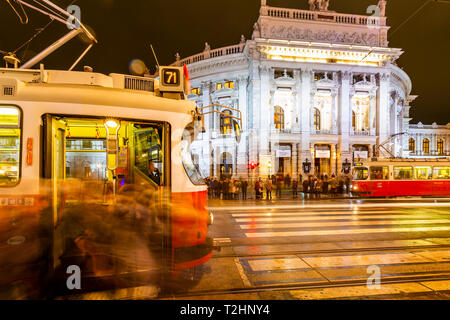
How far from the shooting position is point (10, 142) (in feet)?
12.4

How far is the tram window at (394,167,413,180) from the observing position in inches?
736

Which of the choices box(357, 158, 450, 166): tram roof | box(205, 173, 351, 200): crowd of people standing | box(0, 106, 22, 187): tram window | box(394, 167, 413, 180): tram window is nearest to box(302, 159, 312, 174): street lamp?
box(205, 173, 351, 200): crowd of people standing

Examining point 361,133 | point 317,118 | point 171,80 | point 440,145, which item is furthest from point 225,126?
point 440,145

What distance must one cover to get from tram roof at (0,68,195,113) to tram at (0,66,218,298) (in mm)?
14

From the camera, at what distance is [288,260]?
559 cm

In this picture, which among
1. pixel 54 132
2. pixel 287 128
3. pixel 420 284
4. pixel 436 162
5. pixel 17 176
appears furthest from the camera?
pixel 287 128

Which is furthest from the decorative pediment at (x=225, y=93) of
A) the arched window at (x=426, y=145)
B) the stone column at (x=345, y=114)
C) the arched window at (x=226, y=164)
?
the arched window at (x=426, y=145)

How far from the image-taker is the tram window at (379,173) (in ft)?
61.1

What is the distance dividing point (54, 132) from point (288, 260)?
5.28 m

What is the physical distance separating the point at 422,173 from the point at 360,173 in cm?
469

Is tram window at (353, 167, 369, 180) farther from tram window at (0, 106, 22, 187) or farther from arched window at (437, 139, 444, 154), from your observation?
arched window at (437, 139, 444, 154)

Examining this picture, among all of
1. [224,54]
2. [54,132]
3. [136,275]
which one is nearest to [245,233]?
[136,275]

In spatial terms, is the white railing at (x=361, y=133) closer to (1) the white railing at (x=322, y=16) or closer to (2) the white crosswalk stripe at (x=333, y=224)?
(1) the white railing at (x=322, y=16)
